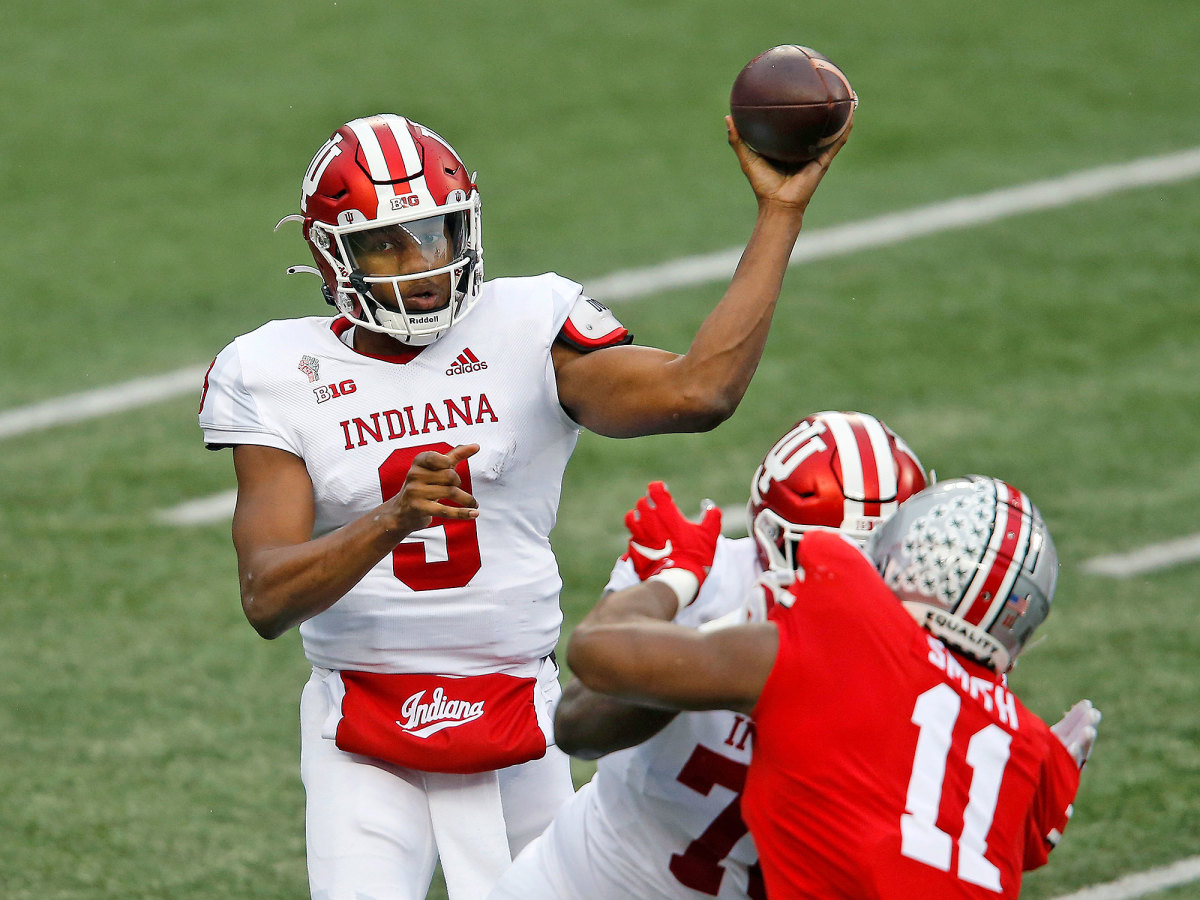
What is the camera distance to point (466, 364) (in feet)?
12.6

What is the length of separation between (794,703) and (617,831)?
72 centimetres

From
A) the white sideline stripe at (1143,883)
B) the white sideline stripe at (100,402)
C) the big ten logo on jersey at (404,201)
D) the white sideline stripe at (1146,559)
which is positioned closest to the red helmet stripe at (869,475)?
the big ten logo on jersey at (404,201)

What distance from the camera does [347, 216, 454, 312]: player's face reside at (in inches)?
149

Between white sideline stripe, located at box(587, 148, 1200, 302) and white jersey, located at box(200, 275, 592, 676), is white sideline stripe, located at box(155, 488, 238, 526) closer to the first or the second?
white sideline stripe, located at box(587, 148, 1200, 302)

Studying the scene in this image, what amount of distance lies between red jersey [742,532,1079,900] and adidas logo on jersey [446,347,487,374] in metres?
1.22

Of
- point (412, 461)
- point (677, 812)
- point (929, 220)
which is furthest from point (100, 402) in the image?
point (677, 812)

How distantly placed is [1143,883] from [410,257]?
2.88 m

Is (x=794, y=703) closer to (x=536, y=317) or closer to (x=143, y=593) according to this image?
(x=536, y=317)

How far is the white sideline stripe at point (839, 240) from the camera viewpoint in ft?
29.2

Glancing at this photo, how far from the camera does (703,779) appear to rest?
3219 millimetres

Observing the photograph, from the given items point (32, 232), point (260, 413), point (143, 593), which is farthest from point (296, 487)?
point (32, 232)

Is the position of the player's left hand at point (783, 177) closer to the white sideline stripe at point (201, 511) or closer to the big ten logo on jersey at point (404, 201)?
the big ten logo on jersey at point (404, 201)

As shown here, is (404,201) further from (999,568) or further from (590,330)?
(999,568)

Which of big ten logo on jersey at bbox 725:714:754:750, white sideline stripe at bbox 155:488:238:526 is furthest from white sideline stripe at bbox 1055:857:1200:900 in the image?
white sideline stripe at bbox 155:488:238:526
